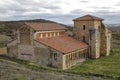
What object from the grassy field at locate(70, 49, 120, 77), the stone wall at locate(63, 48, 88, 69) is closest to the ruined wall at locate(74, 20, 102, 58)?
the stone wall at locate(63, 48, 88, 69)

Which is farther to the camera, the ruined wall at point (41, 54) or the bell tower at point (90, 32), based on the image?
the bell tower at point (90, 32)

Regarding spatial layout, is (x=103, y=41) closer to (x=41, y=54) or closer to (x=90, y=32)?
(x=90, y=32)

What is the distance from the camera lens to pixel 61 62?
36094 millimetres

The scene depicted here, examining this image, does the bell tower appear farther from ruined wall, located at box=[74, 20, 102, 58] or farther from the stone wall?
the stone wall

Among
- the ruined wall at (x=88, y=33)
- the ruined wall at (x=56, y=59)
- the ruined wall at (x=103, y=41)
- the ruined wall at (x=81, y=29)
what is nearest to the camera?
the ruined wall at (x=56, y=59)

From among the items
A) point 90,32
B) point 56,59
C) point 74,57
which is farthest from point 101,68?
point 90,32

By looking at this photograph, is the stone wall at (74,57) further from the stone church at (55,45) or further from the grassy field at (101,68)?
the grassy field at (101,68)

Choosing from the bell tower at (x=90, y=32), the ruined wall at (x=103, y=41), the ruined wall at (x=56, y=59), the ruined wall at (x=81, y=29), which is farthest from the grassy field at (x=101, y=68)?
the ruined wall at (x=81, y=29)

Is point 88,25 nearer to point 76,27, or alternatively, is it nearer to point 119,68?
point 76,27

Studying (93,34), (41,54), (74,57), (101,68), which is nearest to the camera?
(101,68)

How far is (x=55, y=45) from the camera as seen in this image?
38188 mm

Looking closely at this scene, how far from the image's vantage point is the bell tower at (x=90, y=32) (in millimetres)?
48188

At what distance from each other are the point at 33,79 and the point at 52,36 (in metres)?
25.4

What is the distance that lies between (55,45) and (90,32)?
1236 centimetres
